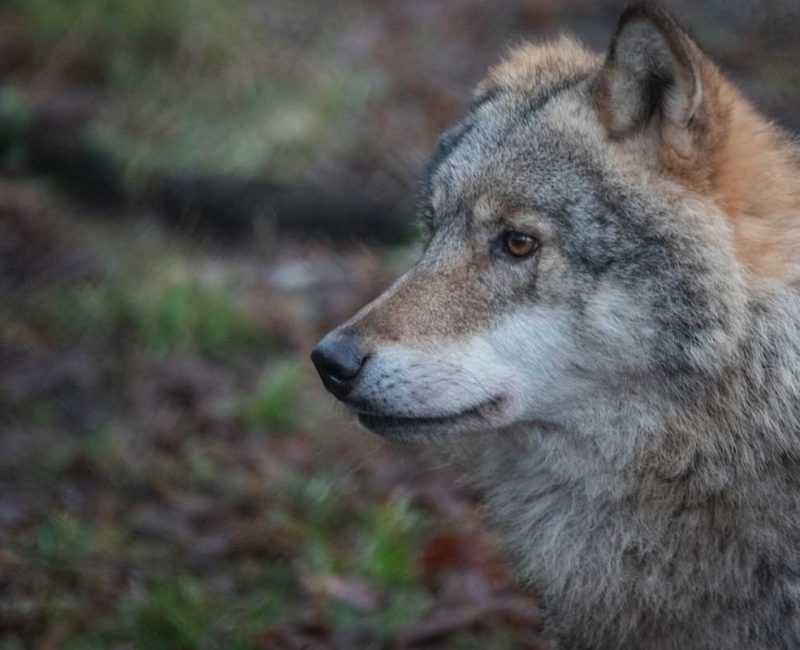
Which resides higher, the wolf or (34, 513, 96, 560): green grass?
the wolf

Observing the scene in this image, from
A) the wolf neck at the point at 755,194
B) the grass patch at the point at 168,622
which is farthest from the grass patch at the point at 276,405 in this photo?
the wolf neck at the point at 755,194

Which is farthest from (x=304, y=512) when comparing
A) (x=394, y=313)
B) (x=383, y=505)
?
(x=394, y=313)

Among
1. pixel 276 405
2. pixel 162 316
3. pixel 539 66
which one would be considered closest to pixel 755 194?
pixel 539 66

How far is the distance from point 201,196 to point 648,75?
14.3 ft

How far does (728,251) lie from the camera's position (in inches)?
144

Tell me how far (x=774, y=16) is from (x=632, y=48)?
6478 millimetres

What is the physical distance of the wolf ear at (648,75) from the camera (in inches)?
142

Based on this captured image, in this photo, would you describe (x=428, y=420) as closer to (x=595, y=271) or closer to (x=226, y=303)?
(x=595, y=271)

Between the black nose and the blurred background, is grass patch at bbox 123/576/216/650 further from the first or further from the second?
the black nose

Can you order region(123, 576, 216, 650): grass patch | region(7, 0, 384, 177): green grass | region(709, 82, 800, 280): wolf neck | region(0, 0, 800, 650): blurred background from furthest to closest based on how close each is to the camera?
region(7, 0, 384, 177): green grass < region(0, 0, 800, 650): blurred background < region(123, 576, 216, 650): grass patch < region(709, 82, 800, 280): wolf neck

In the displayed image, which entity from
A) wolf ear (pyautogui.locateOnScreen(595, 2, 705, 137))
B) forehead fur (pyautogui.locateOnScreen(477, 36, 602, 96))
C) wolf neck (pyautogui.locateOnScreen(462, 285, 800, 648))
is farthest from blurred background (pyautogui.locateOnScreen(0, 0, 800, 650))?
wolf ear (pyautogui.locateOnScreen(595, 2, 705, 137))

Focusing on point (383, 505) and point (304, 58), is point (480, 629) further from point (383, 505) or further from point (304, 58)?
point (304, 58)

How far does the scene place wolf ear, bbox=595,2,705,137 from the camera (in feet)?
11.8

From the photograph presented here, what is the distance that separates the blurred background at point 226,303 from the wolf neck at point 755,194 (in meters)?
1.60
